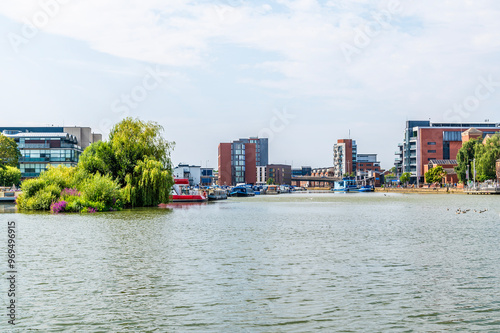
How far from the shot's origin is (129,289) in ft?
66.8

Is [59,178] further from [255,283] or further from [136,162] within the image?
[255,283]

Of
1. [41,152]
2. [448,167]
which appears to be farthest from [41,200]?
[448,167]

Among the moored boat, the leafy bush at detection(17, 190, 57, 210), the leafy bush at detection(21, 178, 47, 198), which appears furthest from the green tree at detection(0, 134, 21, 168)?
the leafy bush at detection(17, 190, 57, 210)

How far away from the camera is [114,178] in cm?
7094

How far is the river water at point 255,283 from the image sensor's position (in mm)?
16048

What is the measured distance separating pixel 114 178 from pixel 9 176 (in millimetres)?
64728

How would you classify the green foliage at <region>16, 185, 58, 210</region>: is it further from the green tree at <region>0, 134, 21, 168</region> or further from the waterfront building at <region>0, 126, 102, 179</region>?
the waterfront building at <region>0, 126, 102, 179</region>

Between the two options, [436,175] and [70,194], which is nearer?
[70,194]

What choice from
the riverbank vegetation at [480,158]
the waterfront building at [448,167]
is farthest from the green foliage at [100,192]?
the waterfront building at [448,167]

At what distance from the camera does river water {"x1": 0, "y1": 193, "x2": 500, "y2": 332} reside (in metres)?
16.0

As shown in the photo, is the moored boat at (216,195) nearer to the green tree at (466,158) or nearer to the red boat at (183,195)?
the red boat at (183,195)

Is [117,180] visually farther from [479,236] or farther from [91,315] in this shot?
[91,315]

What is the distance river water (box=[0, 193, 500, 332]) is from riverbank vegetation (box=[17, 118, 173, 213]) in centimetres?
2611

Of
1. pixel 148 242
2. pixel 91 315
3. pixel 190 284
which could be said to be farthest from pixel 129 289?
pixel 148 242
